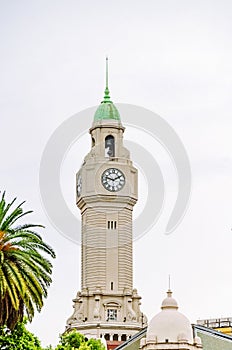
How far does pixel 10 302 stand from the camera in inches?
2459

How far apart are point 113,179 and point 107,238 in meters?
9.16

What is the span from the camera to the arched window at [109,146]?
A: 160500 millimetres

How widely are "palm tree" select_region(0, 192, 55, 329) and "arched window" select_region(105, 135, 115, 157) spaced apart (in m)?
94.0

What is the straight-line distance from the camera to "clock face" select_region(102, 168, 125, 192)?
510ft

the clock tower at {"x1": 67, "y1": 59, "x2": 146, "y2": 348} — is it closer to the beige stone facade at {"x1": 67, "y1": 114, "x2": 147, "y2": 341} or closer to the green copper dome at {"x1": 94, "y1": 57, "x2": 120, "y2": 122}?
the beige stone facade at {"x1": 67, "y1": 114, "x2": 147, "y2": 341}

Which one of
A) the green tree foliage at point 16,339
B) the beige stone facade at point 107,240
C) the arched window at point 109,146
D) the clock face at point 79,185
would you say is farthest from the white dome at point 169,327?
the arched window at point 109,146

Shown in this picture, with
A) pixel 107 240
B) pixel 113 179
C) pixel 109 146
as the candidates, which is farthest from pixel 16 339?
pixel 109 146

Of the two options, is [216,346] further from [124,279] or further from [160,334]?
[124,279]

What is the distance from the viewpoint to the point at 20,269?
208 ft

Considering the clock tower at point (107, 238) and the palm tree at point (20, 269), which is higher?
the clock tower at point (107, 238)

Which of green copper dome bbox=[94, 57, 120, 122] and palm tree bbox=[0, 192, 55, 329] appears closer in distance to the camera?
palm tree bbox=[0, 192, 55, 329]

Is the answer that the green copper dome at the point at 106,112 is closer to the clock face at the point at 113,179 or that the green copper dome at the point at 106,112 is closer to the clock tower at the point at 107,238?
the clock tower at the point at 107,238

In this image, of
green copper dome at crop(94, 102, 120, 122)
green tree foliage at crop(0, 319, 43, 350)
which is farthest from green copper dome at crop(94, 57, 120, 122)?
green tree foliage at crop(0, 319, 43, 350)

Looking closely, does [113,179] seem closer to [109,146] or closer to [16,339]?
[109,146]
